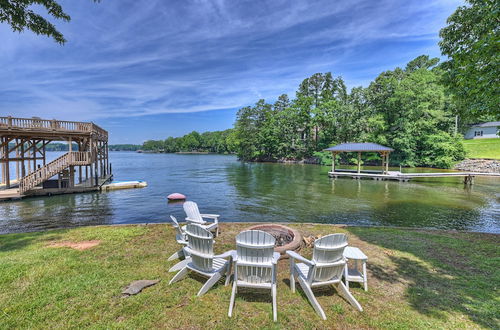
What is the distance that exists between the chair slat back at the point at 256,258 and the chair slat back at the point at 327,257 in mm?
662

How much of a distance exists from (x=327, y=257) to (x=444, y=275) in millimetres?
2659

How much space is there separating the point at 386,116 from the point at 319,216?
3506 centimetres

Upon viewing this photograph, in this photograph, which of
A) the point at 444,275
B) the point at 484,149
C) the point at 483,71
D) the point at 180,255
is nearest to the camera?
the point at 444,275

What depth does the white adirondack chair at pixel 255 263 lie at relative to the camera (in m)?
3.44

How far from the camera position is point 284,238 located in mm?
5918

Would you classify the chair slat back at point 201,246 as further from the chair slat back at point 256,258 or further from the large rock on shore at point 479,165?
the large rock on shore at point 479,165

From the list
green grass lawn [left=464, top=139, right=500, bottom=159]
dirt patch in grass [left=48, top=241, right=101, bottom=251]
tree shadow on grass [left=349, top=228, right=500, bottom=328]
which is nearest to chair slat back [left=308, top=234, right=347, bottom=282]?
tree shadow on grass [left=349, top=228, right=500, bottom=328]

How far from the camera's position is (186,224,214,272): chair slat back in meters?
3.75

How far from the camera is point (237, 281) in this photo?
11.7ft

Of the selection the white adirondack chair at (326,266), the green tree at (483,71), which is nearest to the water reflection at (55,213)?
the white adirondack chair at (326,266)

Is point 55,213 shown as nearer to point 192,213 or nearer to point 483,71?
point 192,213

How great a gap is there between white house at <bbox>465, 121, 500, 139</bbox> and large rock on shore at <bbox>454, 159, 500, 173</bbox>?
1407cm

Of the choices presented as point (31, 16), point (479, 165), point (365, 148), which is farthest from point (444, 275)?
point (479, 165)

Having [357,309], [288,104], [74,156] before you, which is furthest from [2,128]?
[288,104]
